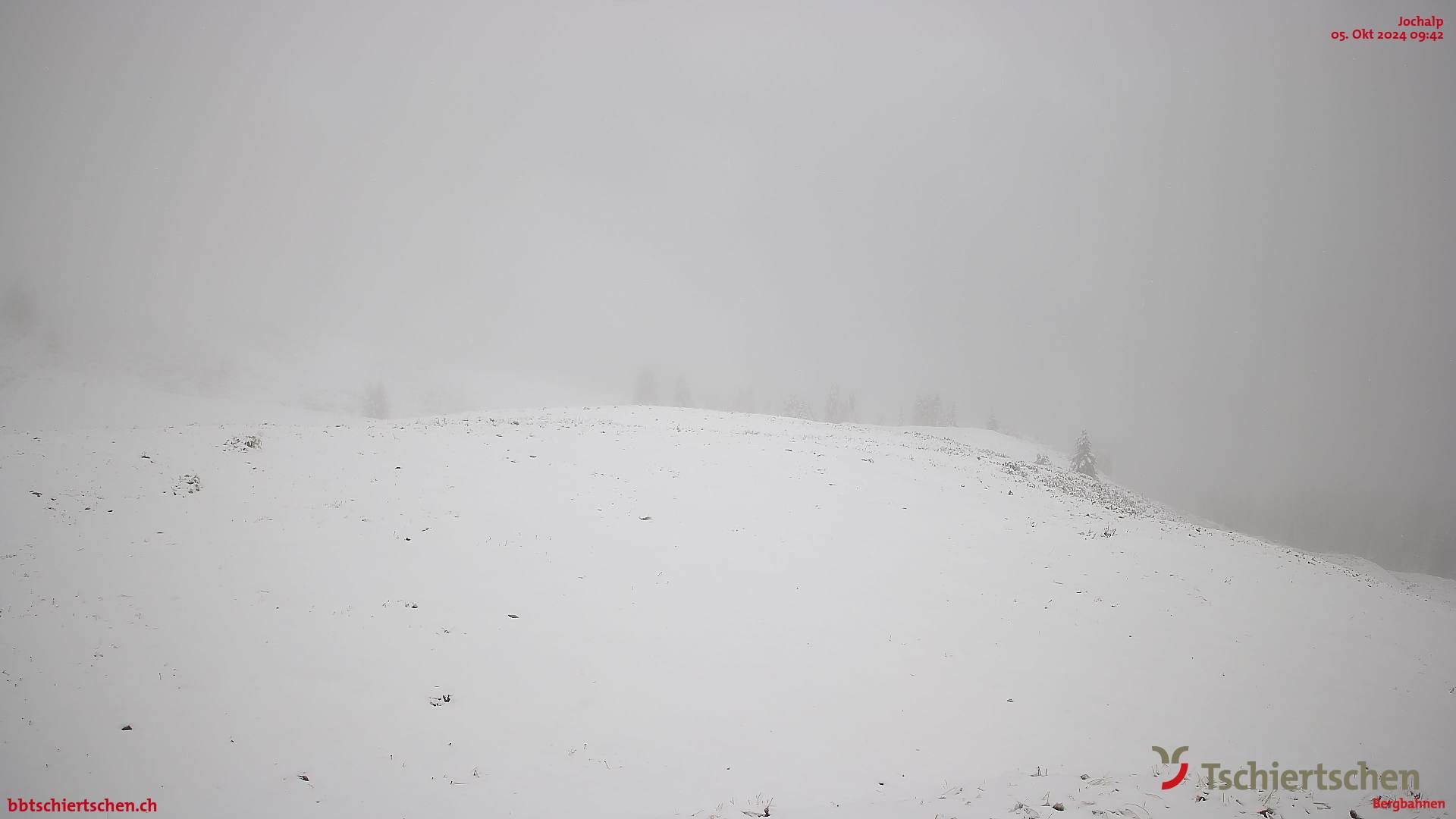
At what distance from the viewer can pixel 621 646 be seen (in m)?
12.6

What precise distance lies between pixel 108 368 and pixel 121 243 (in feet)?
553

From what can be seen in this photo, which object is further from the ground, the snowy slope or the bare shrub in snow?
the bare shrub in snow

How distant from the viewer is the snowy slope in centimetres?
891

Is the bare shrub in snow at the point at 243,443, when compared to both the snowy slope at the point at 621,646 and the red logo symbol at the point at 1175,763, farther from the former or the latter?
the red logo symbol at the point at 1175,763

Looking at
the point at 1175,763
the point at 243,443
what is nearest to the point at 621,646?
the point at 1175,763

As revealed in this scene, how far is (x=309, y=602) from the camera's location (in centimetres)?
1239

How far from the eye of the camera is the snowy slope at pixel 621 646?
8906 millimetres

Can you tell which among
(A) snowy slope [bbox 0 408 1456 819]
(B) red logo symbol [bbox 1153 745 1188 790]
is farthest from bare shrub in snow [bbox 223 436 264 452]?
(B) red logo symbol [bbox 1153 745 1188 790]

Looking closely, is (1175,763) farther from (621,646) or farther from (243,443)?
(243,443)

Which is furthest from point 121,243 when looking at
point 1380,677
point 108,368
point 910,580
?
point 1380,677

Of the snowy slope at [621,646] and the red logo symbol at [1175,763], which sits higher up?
the snowy slope at [621,646]

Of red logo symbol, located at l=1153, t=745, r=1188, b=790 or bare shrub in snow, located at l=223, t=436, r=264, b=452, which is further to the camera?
bare shrub in snow, located at l=223, t=436, r=264, b=452

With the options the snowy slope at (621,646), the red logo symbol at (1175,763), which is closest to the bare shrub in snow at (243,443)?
the snowy slope at (621,646)

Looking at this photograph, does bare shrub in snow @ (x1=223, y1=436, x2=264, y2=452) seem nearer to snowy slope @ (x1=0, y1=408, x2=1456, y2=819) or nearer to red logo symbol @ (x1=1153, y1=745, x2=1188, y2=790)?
snowy slope @ (x1=0, y1=408, x2=1456, y2=819)
